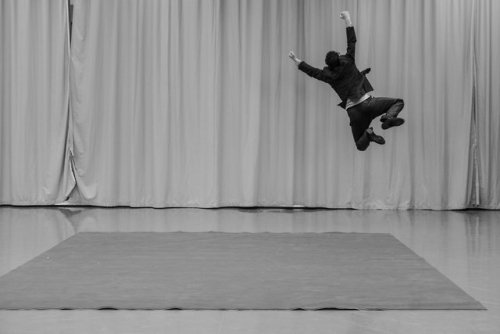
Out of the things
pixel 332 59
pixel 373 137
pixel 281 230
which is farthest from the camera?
pixel 332 59

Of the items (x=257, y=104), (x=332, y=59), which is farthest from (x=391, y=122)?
(x=257, y=104)

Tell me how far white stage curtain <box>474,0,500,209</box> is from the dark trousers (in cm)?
189

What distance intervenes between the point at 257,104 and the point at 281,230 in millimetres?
2237

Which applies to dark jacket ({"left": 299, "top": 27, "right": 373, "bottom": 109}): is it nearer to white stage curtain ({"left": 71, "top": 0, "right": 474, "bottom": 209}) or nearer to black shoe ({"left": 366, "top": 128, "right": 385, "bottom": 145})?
black shoe ({"left": 366, "top": 128, "right": 385, "bottom": 145})

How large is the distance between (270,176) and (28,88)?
311 centimetres

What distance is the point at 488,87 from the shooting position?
338 inches

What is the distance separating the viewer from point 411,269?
4832 millimetres

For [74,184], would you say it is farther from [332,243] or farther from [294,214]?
[332,243]

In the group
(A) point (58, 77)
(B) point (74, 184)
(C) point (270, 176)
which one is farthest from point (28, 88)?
(C) point (270, 176)

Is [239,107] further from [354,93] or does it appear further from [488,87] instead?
[488,87]

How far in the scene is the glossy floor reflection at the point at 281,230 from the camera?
3.50 metres

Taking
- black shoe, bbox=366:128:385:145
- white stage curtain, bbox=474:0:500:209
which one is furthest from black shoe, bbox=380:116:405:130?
white stage curtain, bbox=474:0:500:209

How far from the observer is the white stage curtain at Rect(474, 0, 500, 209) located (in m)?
8.59

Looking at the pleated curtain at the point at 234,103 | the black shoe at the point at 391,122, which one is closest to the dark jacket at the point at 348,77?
the black shoe at the point at 391,122
